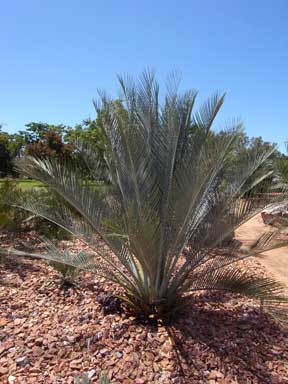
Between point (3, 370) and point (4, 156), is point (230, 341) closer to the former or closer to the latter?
point (3, 370)

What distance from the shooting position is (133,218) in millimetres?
2387

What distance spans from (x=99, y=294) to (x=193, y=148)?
203 cm

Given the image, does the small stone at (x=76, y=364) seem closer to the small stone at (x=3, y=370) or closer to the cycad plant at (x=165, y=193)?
the small stone at (x=3, y=370)

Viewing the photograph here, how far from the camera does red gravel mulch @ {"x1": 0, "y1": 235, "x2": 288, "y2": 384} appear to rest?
2348 millimetres

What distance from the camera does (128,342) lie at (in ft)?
8.80

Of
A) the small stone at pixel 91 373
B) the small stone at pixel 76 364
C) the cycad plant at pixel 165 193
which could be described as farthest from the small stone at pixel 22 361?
the cycad plant at pixel 165 193

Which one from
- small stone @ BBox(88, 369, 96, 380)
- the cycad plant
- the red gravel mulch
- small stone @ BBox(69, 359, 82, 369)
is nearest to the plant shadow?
the red gravel mulch

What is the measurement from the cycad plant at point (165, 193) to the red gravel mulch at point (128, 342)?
13.0 inches

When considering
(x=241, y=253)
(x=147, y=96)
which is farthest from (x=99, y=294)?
(x=147, y=96)

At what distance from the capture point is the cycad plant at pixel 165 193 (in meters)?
2.83

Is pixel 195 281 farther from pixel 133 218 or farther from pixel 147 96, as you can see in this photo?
pixel 147 96

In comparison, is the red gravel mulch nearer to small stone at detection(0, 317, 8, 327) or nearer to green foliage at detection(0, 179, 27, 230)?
small stone at detection(0, 317, 8, 327)

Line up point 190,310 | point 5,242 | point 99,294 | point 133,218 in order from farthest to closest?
1. point 5,242
2. point 99,294
3. point 190,310
4. point 133,218

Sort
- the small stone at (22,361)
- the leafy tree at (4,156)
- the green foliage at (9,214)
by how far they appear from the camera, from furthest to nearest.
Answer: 1. the leafy tree at (4,156)
2. the green foliage at (9,214)
3. the small stone at (22,361)
